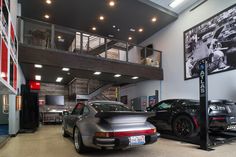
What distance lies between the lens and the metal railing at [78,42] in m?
7.31

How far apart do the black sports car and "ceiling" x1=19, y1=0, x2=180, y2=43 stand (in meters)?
5.16

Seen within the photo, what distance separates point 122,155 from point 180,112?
105 inches

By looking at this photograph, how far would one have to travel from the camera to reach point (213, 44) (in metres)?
8.04

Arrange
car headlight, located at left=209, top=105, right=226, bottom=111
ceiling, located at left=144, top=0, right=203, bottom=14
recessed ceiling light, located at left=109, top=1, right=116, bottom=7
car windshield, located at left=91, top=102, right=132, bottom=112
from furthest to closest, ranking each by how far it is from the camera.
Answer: ceiling, located at left=144, top=0, right=203, bottom=14, recessed ceiling light, located at left=109, top=1, right=116, bottom=7, car headlight, located at left=209, top=105, right=226, bottom=111, car windshield, located at left=91, top=102, right=132, bottom=112

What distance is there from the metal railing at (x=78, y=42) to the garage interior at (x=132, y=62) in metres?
0.04

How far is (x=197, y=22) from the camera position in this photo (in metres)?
9.08

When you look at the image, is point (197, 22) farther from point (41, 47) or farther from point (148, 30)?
point (41, 47)

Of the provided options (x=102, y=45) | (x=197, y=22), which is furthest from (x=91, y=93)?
(x=197, y=22)

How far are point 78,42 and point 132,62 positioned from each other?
9.70ft

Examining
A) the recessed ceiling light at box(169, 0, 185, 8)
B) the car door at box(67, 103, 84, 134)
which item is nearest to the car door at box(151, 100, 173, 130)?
the car door at box(67, 103, 84, 134)

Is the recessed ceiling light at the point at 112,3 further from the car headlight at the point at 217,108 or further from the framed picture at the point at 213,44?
the car headlight at the point at 217,108

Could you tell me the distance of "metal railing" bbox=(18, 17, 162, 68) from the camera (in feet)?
24.0

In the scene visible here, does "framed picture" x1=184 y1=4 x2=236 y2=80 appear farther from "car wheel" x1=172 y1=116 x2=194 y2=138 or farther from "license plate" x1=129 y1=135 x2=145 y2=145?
"license plate" x1=129 y1=135 x2=145 y2=145

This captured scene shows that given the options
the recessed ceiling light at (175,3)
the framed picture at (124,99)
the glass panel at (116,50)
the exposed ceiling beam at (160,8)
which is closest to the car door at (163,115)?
the glass panel at (116,50)
